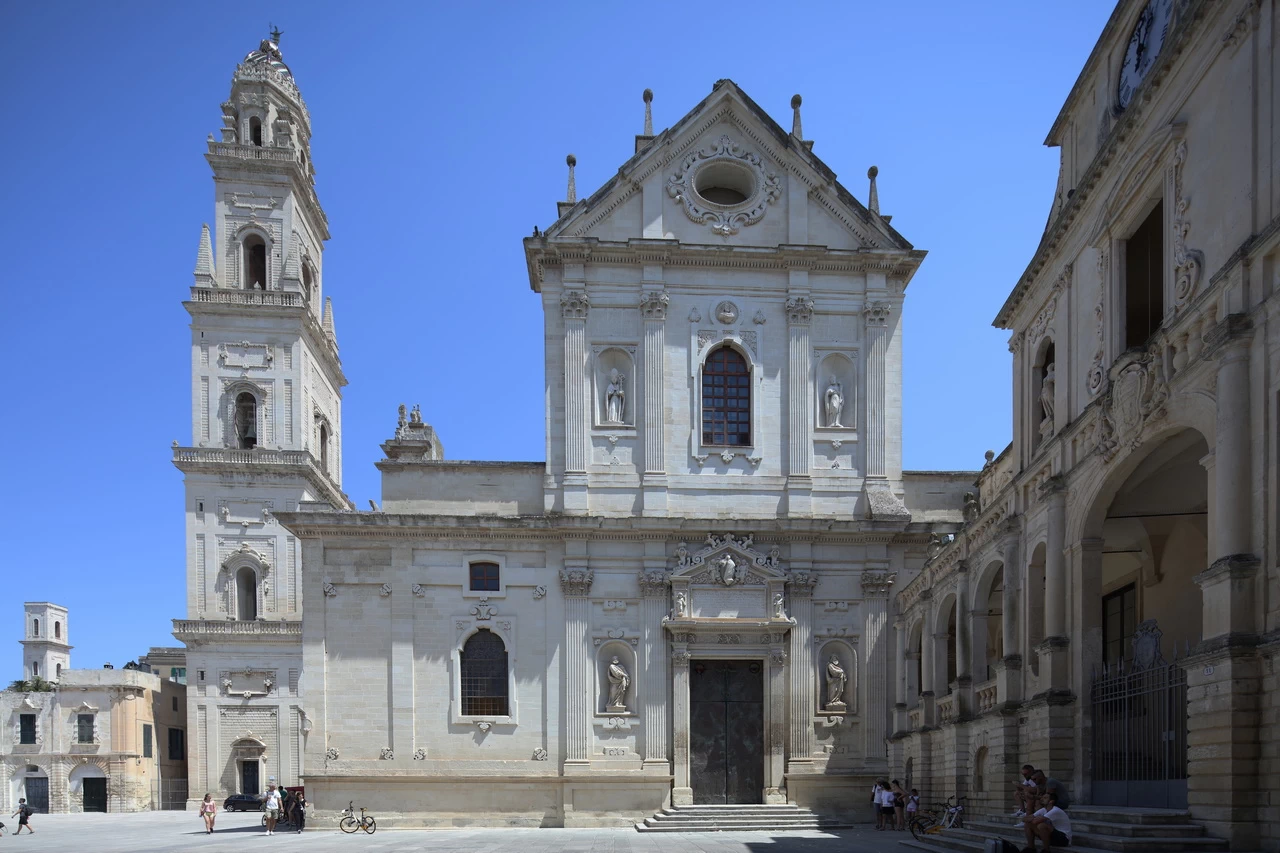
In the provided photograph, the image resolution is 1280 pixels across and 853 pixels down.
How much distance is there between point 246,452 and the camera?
49.6 meters

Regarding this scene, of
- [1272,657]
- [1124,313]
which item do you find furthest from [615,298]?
[1272,657]

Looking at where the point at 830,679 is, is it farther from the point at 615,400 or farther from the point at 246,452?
the point at 246,452

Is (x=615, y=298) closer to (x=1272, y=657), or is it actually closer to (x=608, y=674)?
(x=608, y=674)

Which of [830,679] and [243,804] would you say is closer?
[830,679]

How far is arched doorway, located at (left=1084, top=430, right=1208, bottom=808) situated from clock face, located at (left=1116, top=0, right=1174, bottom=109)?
5466mm

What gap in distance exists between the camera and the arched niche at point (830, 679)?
91.6 ft

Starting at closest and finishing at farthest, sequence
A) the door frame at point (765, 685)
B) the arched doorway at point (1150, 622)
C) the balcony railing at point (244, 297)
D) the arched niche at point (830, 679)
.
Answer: the arched doorway at point (1150, 622) → the door frame at point (765, 685) → the arched niche at point (830, 679) → the balcony railing at point (244, 297)

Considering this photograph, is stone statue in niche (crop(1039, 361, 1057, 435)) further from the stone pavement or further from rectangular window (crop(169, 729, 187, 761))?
rectangular window (crop(169, 729, 187, 761))

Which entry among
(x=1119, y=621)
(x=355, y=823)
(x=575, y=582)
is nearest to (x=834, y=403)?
(x=575, y=582)

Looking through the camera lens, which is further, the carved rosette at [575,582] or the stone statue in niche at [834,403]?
the stone statue in niche at [834,403]

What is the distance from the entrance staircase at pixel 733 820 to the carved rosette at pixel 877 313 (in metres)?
12.5

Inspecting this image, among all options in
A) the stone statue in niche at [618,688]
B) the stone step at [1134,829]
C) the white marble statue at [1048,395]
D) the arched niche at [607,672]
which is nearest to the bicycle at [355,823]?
the arched niche at [607,672]

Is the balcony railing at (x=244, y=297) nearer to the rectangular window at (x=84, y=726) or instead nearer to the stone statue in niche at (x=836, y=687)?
the rectangular window at (x=84, y=726)

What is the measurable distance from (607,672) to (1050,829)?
16.8 meters
